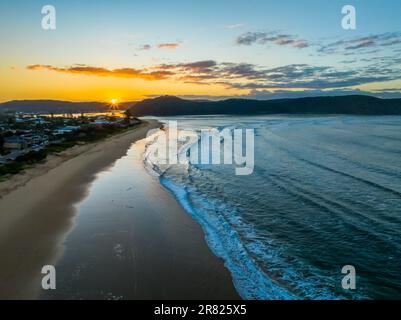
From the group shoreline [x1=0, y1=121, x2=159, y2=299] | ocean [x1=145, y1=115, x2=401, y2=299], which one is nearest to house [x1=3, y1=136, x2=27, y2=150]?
shoreline [x1=0, y1=121, x2=159, y2=299]

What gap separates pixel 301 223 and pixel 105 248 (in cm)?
805

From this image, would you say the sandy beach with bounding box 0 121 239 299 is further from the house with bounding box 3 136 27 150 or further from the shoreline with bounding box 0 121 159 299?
the house with bounding box 3 136 27 150

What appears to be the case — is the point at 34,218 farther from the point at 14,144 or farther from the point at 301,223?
the point at 14,144

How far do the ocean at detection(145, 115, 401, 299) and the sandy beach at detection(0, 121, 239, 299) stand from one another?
0.87 meters

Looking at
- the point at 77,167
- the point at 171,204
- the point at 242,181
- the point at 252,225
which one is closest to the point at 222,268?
the point at 252,225

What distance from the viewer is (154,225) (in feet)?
51.4

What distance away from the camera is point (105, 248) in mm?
12984

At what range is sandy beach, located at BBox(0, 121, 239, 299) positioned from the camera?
33.0ft

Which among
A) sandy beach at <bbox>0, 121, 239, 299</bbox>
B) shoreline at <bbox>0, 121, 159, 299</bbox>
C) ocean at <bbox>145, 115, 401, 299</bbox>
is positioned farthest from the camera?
ocean at <bbox>145, 115, 401, 299</bbox>

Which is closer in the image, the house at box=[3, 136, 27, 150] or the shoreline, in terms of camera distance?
the shoreline

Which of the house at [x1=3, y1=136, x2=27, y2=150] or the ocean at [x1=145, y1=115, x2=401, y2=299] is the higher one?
the house at [x1=3, y1=136, x2=27, y2=150]

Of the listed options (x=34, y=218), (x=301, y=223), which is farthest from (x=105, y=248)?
(x=301, y=223)

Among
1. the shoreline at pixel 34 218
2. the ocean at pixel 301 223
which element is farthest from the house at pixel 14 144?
the ocean at pixel 301 223
